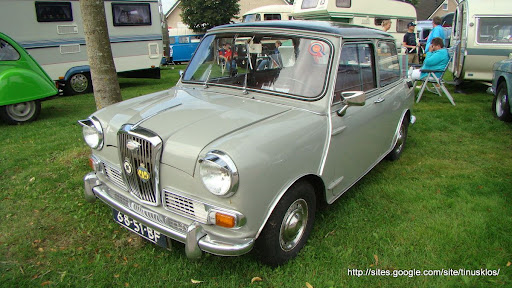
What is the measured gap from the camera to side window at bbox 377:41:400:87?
4.10 meters

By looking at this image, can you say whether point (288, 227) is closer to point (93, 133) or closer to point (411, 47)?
point (93, 133)

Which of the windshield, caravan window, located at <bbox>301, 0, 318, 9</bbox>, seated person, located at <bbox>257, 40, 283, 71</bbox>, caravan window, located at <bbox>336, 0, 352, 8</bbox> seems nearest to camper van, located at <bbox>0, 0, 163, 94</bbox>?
caravan window, located at <bbox>301, 0, 318, 9</bbox>

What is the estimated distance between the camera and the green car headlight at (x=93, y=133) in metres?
2.93

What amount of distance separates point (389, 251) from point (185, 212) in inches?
69.4

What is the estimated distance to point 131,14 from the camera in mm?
11539

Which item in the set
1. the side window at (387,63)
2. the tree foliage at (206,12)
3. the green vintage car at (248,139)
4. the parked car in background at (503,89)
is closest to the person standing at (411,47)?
the parked car in background at (503,89)

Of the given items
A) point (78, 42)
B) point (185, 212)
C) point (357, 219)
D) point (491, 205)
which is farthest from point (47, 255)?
point (78, 42)

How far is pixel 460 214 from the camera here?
357cm

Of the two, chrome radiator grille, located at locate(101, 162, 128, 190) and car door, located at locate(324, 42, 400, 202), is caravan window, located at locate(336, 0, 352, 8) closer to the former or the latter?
car door, located at locate(324, 42, 400, 202)

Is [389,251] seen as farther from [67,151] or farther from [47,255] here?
[67,151]

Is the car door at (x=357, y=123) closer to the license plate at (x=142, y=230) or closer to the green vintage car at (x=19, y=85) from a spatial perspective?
the license plate at (x=142, y=230)

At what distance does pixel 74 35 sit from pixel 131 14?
2.02 metres

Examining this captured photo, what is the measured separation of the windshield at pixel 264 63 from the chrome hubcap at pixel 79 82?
803 cm

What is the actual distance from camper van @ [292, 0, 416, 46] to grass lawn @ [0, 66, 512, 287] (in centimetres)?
872
